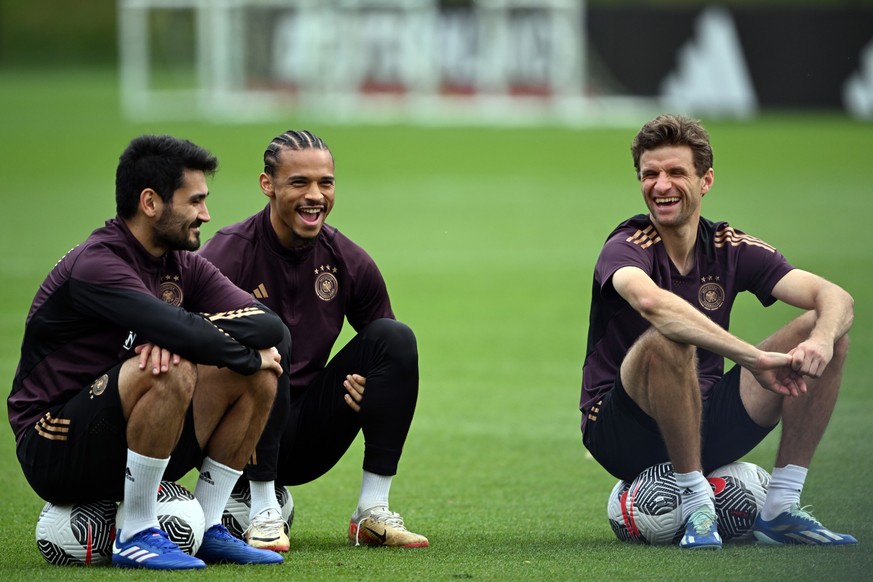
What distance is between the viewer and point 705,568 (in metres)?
5.05

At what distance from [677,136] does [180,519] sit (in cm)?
243

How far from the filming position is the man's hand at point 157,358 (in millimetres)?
4938

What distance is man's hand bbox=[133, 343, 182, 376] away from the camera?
4938 mm

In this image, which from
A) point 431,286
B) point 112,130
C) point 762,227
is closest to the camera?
point 431,286

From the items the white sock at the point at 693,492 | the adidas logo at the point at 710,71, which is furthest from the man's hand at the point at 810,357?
the adidas logo at the point at 710,71

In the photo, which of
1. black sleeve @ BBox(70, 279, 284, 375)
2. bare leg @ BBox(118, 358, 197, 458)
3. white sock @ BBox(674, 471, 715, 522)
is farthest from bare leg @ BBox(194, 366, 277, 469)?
white sock @ BBox(674, 471, 715, 522)

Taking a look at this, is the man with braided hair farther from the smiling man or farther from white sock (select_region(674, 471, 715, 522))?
white sock (select_region(674, 471, 715, 522))

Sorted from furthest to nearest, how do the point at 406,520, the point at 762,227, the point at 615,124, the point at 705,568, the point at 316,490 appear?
the point at 615,124 → the point at 762,227 → the point at 316,490 → the point at 406,520 → the point at 705,568

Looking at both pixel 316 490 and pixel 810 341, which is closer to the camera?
pixel 810 341

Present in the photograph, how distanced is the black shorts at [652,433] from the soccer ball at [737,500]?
0.12 meters

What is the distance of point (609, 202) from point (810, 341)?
1497 cm

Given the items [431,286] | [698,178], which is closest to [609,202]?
[431,286]

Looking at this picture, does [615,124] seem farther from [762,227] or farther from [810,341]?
[810,341]

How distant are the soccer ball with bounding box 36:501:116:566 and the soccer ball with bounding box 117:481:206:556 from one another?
0.10 metres
